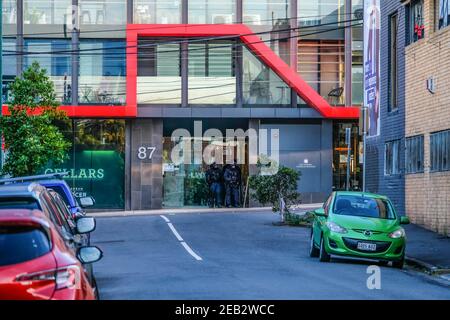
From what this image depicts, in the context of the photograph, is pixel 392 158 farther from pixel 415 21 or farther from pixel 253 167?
pixel 253 167

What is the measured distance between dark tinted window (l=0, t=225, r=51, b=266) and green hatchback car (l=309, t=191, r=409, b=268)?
1256cm

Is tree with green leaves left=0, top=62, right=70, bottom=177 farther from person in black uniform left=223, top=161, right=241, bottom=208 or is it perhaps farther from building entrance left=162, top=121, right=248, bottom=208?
building entrance left=162, top=121, right=248, bottom=208

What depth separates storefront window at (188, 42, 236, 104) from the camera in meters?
46.0

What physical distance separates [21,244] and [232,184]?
36727mm

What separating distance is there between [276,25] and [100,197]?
11.3m

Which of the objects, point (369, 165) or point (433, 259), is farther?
point (369, 165)

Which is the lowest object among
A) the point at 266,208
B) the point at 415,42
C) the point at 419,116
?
the point at 266,208

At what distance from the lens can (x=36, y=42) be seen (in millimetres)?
45438

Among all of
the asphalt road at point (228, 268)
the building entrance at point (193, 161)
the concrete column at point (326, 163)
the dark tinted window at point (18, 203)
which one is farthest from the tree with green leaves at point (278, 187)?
the dark tinted window at point (18, 203)

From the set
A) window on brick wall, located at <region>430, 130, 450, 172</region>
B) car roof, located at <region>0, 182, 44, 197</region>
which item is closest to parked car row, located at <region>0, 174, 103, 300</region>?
car roof, located at <region>0, 182, 44, 197</region>

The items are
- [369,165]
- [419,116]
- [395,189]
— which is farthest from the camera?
[369,165]

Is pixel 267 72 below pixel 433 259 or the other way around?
the other way around
